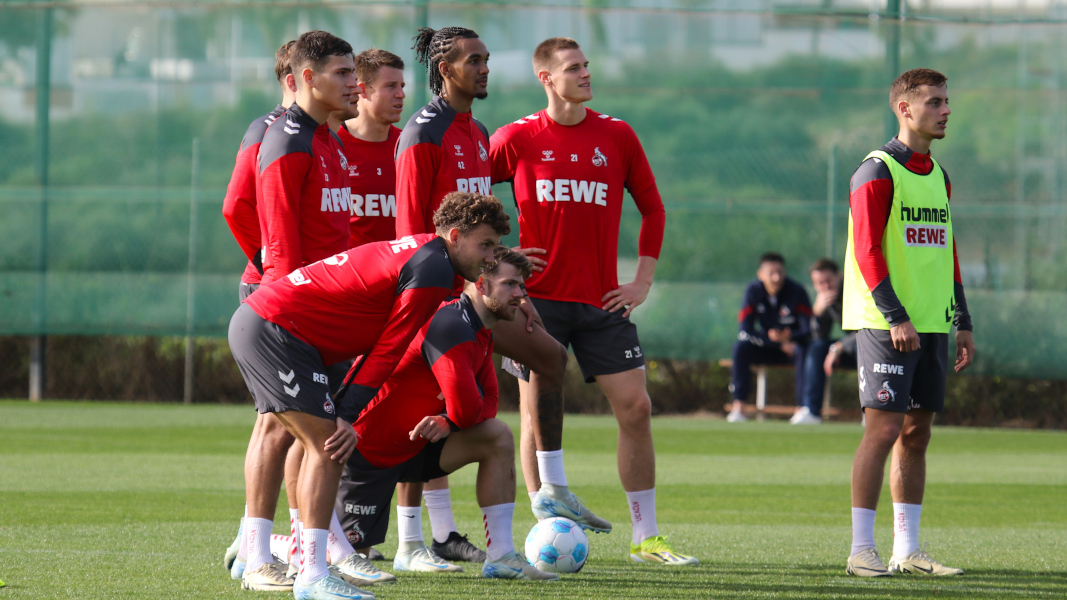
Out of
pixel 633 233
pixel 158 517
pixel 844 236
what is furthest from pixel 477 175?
pixel 844 236

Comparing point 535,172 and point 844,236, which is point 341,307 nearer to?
point 535,172

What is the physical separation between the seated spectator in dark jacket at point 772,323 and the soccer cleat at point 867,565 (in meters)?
8.68

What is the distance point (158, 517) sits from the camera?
7.11 metres

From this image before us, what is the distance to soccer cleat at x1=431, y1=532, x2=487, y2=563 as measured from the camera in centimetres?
580

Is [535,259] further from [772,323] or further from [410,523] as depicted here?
[772,323]

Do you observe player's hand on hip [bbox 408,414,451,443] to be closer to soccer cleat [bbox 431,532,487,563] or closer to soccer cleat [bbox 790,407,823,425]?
soccer cleat [bbox 431,532,487,563]

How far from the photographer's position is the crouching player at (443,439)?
5145 millimetres

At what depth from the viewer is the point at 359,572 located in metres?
5.23

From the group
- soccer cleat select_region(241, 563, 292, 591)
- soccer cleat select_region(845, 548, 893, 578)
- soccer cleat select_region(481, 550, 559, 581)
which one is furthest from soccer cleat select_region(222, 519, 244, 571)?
soccer cleat select_region(845, 548, 893, 578)

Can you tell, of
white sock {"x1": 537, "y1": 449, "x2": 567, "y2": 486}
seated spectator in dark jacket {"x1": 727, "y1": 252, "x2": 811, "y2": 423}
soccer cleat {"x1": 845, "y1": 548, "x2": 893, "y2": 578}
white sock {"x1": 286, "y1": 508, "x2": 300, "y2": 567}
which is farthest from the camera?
seated spectator in dark jacket {"x1": 727, "y1": 252, "x2": 811, "y2": 423}

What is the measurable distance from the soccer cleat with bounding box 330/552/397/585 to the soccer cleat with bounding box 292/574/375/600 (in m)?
0.56

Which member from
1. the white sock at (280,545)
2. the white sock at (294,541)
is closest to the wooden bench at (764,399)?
the white sock at (280,545)

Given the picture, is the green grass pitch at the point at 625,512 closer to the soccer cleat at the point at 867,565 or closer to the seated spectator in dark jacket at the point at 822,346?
the soccer cleat at the point at 867,565

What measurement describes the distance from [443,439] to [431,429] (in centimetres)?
35
